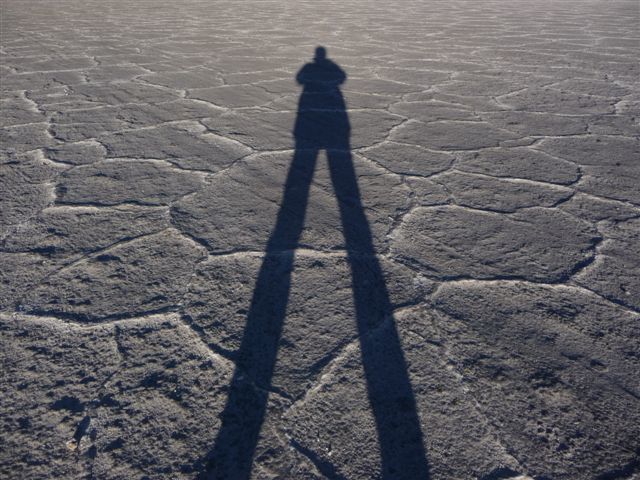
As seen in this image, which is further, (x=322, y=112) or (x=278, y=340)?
(x=322, y=112)

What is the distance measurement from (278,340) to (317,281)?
11.1 inches

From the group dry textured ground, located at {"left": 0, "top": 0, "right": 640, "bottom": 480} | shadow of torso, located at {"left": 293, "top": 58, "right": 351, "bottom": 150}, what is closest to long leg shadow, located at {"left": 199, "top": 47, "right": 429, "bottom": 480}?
dry textured ground, located at {"left": 0, "top": 0, "right": 640, "bottom": 480}

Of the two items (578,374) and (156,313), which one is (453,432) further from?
(156,313)

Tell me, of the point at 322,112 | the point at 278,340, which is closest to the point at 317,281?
the point at 278,340

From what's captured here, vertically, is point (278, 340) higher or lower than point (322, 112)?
lower

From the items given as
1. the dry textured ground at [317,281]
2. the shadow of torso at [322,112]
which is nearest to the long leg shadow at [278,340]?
the dry textured ground at [317,281]

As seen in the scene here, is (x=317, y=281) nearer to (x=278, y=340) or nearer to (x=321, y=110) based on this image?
(x=278, y=340)

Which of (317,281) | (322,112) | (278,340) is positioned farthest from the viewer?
(322,112)

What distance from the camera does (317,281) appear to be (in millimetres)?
1472

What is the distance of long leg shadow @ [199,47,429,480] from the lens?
98 cm

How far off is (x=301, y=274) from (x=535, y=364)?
0.73 meters

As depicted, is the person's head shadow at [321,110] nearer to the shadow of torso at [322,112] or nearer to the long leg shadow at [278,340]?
the shadow of torso at [322,112]

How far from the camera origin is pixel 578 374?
1184mm

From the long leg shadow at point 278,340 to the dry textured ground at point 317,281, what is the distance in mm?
21
